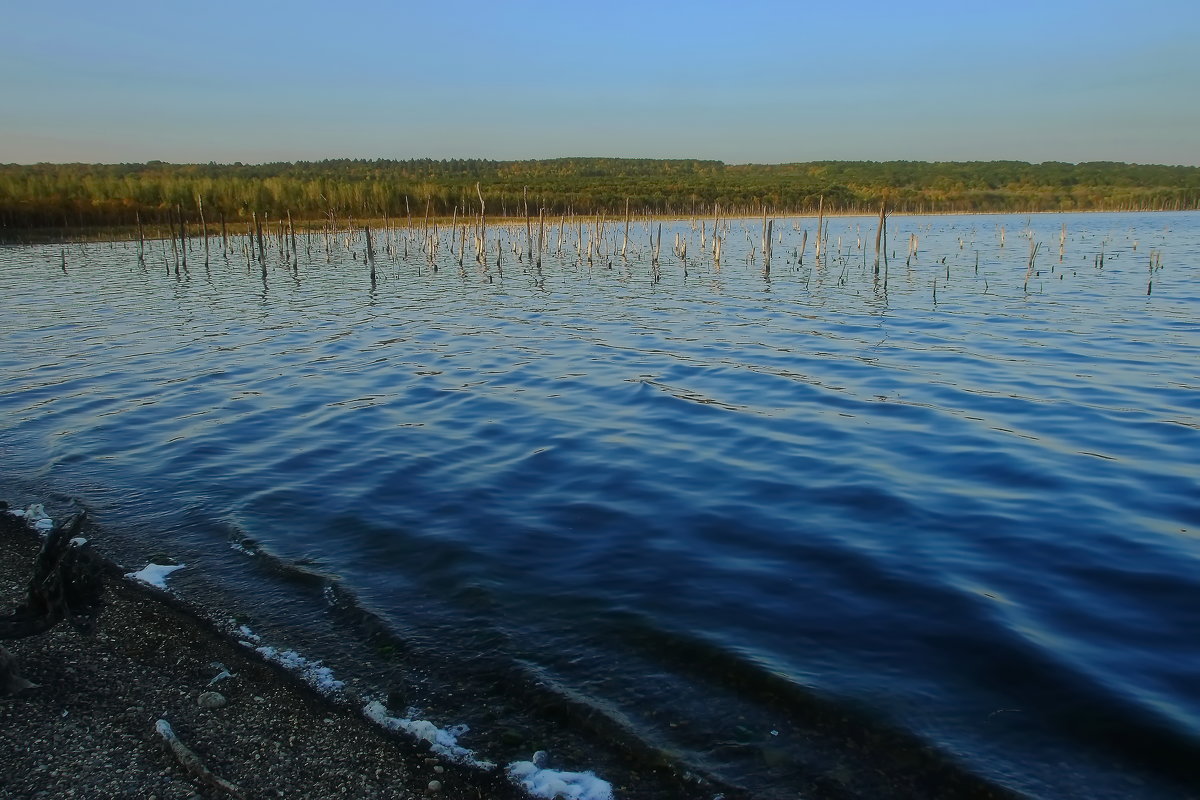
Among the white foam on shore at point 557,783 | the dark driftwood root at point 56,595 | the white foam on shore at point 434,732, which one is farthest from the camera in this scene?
the dark driftwood root at point 56,595

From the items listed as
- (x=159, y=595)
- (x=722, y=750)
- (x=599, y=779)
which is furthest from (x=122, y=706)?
(x=722, y=750)

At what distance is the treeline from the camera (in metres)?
64.6

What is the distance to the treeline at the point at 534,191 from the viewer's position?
64625 millimetres

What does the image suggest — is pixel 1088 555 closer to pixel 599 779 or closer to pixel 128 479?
pixel 599 779

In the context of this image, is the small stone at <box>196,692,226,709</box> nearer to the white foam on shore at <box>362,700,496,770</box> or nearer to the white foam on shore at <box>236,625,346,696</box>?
the white foam on shore at <box>236,625,346,696</box>

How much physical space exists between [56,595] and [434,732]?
2.45 meters

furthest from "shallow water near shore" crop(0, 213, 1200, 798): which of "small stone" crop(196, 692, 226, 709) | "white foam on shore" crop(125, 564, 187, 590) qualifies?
"small stone" crop(196, 692, 226, 709)

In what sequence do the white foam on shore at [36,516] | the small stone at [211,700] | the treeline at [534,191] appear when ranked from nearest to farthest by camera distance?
1. the small stone at [211,700]
2. the white foam on shore at [36,516]
3. the treeline at [534,191]

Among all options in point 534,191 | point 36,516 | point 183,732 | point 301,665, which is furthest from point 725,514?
point 534,191

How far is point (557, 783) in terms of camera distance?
4.02 metres

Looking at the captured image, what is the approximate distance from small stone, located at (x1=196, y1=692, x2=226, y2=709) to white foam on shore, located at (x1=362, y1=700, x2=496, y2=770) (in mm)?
755

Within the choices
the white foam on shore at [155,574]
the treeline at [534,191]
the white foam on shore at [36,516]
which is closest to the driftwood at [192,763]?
the white foam on shore at [155,574]

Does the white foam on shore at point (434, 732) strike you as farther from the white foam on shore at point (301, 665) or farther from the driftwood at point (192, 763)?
the driftwood at point (192, 763)

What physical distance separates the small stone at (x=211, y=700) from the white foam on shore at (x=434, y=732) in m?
0.76
